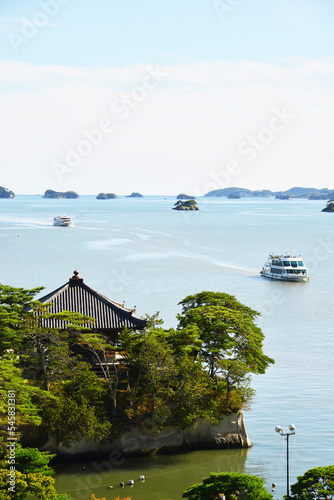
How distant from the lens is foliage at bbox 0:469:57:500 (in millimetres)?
25859

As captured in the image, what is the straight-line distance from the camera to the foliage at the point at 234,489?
82.2 ft

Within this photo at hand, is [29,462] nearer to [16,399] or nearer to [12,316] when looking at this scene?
[16,399]

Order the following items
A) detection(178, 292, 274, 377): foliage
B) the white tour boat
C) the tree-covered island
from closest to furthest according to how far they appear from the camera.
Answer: the tree-covered island, detection(178, 292, 274, 377): foliage, the white tour boat

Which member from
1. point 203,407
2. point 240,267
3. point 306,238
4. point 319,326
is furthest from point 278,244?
point 203,407

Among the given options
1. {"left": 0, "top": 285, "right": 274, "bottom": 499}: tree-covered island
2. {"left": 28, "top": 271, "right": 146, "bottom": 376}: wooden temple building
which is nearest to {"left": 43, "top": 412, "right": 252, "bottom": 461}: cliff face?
{"left": 0, "top": 285, "right": 274, "bottom": 499}: tree-covered island

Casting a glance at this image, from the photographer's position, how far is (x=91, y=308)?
124 feet

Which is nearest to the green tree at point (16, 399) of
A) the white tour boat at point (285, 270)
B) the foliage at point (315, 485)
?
the foliage at point (315, 485)

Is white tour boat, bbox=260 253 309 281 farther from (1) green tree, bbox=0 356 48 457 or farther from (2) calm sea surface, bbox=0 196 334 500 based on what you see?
(1) green tree, bbox=0 356 48 457

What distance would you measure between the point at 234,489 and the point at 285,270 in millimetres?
73975

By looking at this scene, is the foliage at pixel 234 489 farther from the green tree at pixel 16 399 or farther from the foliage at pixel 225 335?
the foliage at pixel 225 335

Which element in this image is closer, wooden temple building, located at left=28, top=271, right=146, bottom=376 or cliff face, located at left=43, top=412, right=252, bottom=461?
cliff face, located at left=43, top=412, right=252, bottom=461

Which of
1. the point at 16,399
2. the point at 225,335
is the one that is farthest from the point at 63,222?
the point at 16,399

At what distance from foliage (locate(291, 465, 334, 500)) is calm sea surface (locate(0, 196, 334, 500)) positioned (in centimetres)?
587

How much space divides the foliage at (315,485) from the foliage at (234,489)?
1154mm
